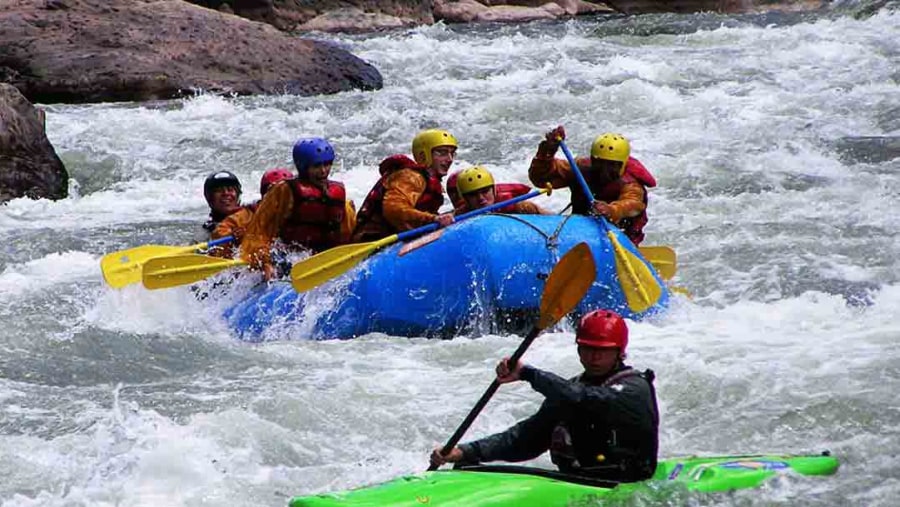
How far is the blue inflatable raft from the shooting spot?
7.11 meters

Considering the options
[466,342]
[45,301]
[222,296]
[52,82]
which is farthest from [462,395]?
[52,82]

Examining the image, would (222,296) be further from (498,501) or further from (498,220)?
(498,501)

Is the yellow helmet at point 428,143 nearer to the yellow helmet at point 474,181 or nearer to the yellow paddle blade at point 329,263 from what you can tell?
the yellow helmet at point 474,181

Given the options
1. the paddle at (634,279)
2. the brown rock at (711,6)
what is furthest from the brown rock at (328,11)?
the paddle at (634,279)

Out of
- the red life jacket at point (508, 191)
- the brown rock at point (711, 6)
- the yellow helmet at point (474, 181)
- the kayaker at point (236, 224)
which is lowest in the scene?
the brown rock at point (711, 6)

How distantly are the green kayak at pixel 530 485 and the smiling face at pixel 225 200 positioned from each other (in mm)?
3695

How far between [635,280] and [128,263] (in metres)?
2.73

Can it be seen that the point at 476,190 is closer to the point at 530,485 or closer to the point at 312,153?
the point at 312,153

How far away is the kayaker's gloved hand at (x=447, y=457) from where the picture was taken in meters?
4.77

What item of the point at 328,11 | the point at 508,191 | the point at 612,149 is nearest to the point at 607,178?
the point at 612,149

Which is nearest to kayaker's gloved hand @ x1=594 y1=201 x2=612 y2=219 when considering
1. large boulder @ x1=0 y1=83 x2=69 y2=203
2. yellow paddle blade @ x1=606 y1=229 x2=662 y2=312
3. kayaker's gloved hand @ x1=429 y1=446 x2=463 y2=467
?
yellow paddle blade @ x1=606 y1=229 x2=662 y2=312

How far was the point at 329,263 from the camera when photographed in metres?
7.16

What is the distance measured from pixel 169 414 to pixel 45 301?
231 cm

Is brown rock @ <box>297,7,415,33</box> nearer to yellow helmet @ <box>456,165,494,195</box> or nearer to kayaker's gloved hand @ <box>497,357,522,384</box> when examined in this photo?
yellow helmet @ <box>456,165,494,195</box>
